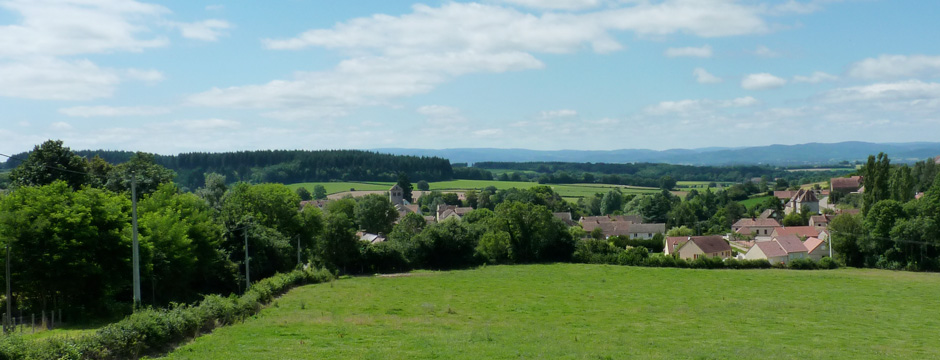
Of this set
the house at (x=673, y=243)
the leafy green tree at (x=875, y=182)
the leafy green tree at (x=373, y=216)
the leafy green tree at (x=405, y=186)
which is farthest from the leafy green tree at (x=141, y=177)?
the leafy green tree at (x=405, y=186)

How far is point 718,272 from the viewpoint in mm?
55781

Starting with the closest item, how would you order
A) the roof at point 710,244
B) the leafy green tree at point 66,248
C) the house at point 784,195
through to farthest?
the leafy green tree at point 66,248 < the roof at point 710,244 < the house at point 784,195

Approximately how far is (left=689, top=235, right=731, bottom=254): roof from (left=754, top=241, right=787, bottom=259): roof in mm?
4928

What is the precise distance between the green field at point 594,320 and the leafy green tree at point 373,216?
45916 millimetres

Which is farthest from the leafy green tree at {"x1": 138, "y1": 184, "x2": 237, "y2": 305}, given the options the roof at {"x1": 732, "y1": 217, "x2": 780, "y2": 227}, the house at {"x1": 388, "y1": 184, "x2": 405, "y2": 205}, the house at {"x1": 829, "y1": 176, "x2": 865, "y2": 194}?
the house at {"x1": 829, "y1": 176, "x2": 865, "y2": 194}

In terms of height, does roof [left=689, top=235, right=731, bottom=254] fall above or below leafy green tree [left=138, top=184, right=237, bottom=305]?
below

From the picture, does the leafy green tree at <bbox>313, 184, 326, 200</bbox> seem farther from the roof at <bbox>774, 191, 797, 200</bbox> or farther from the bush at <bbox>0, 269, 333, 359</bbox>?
the bush at <bbox>0, 269, 333, 359</bbox>

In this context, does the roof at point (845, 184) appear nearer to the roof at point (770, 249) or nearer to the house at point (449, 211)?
the house at point (449, 211)

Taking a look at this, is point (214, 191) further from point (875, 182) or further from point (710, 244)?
point (875, 182)

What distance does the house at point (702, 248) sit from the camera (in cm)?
7231

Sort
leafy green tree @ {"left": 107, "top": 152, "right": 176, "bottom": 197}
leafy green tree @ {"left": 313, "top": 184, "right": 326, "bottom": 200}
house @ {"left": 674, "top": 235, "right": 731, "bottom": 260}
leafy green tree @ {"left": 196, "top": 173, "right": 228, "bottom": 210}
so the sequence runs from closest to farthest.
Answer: leafy green tree @ {"left": 107, "top": 152, "right": 176, "bottom": 197} → leafy green tree @ {"left": 196, "top": 173, "right": 228, "bottom": 210} → house @ {"left": 674, "top": 235, "right": 731, "bottom": 260} → leafy green tree @ {"left": 313, "top": 184, "right": 326, "bottom": 200}

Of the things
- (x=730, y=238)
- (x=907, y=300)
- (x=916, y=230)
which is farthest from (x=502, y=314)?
(x=730, y=238)

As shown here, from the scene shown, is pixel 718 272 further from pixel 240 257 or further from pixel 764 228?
pixel 764 228

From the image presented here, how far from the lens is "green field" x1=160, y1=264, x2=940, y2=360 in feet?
66.6
